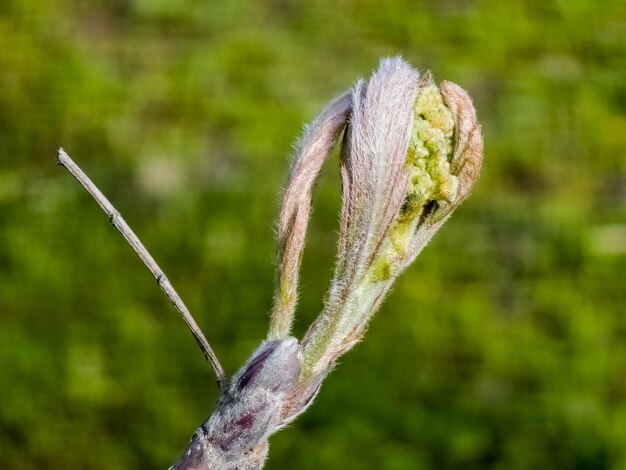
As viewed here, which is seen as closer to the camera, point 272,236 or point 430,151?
point 430,151

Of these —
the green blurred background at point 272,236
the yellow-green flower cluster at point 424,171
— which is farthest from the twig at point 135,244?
the green blurred background at point 272,236

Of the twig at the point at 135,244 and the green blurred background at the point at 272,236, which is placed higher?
the twig at the point at 135,244

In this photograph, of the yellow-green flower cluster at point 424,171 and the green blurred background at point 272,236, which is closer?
the yellow-green flower cluster at point 424,171

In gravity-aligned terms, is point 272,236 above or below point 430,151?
below

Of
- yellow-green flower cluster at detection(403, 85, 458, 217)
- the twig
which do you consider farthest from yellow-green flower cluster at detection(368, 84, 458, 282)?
the twig

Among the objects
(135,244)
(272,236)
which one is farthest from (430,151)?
(272,236)

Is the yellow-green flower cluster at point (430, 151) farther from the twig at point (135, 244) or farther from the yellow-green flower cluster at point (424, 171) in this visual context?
the twig at point (135, 244)

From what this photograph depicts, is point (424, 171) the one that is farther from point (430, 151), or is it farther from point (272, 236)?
point (272, 236)

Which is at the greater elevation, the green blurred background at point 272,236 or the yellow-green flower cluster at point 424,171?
the yellow-green flower cluster at point 424,171

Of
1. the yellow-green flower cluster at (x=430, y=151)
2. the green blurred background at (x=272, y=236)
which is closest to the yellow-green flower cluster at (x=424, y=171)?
the yellow-green flower cluster at (x=430, y=151)
